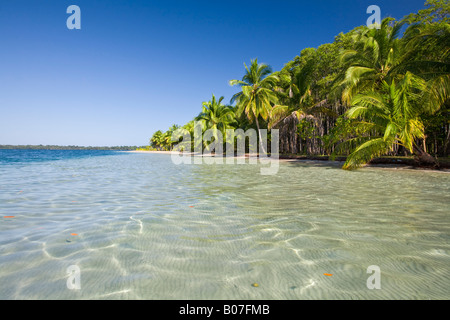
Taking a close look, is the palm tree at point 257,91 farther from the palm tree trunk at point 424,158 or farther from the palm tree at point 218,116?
the palm tree trunk at point 424,158

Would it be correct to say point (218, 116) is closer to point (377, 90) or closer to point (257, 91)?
point (257, 91)

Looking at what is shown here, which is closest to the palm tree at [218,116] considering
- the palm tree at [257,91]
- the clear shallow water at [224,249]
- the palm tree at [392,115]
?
the palm tree at [257,91]

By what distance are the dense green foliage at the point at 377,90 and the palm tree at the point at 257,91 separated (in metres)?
0.11

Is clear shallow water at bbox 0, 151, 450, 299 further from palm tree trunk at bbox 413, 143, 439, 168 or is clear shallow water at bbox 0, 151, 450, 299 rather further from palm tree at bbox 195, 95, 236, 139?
palm tree at bbox 195, 95, 236, 139

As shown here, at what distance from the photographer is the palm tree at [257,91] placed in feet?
83.0

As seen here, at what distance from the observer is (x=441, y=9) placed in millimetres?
14898

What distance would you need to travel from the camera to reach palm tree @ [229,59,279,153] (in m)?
25.3

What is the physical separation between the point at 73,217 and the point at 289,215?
131 inches

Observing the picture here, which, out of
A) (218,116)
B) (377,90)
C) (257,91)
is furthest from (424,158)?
(218,116)

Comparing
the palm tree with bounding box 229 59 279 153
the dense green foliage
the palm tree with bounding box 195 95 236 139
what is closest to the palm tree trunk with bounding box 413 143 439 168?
the dense green foliage

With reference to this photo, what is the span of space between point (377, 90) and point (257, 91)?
12556mm

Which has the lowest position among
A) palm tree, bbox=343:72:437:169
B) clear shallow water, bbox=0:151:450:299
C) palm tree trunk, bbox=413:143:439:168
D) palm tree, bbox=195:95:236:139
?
clear shallow water, bbox=0:151:450:299

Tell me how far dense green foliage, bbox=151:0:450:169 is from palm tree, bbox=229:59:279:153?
0.11 metres
